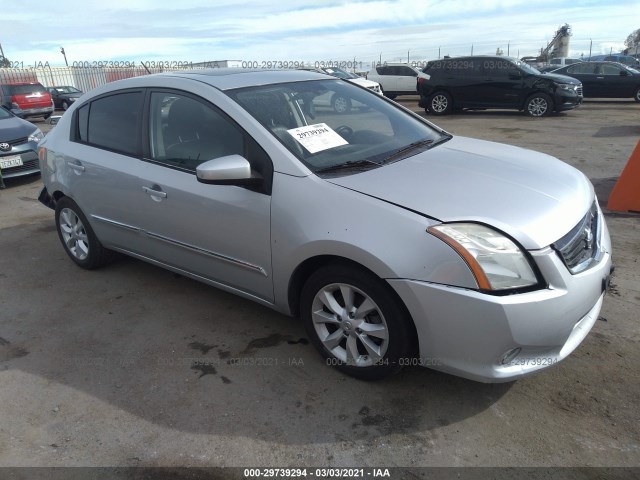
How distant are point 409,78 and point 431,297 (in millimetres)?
19853

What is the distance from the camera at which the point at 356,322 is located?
8.73ft

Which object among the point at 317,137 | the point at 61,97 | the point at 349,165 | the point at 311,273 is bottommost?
the point at 311,273

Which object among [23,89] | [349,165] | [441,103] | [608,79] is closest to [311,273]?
[349,165]

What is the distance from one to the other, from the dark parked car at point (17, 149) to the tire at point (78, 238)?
13.5 ft

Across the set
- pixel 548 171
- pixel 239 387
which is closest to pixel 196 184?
pixel 239 387

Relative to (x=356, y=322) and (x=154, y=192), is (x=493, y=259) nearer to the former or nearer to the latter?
(x=356, y=322)

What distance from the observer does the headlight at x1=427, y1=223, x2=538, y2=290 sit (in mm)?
2230

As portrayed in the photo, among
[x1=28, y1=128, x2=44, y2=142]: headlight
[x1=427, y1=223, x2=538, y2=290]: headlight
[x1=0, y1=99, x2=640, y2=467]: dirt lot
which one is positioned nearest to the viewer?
[x1=427, y1=223, x2=538, y2=290]: headlight

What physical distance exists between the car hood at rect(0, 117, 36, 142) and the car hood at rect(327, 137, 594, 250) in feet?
24.1

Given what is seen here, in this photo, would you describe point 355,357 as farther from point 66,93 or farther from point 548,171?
point 66,93

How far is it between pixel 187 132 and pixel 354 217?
4.82 feet

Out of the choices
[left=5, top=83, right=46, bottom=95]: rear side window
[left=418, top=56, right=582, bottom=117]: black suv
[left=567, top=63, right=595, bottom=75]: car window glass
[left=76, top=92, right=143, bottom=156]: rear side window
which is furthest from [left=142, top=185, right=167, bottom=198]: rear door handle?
[left=5, top=83, right=46, bottom=95]: rear side window

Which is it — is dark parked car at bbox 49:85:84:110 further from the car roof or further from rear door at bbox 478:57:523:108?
the car roof

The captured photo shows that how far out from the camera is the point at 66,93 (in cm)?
2361
